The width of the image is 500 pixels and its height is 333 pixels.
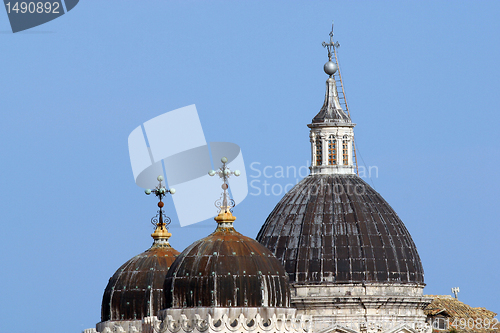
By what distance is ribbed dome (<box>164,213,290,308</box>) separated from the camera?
85.3 metres

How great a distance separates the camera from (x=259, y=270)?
86.1 m

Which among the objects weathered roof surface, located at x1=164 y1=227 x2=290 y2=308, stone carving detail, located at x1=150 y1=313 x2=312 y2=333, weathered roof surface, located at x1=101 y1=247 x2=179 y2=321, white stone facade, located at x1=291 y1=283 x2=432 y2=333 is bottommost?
stone carving detail, located at x1=150 y1=313 x2=312 y2=333

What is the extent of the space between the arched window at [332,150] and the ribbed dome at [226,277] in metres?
33.2

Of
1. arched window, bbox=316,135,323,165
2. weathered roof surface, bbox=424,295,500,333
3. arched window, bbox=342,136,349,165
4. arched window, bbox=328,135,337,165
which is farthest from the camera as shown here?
weathered roof surface, bbox=424,295,500,333

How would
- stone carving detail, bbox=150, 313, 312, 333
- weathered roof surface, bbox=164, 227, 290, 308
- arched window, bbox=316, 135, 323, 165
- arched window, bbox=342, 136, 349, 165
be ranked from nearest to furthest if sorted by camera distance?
stone carving detail, bbox=150, 313, 312, 333
weathered roof surface, bbox=164, 227, 290, 308
arched window, bbox=342, 136, 349, 165
arched window, bbox=316, 135, 323, 165

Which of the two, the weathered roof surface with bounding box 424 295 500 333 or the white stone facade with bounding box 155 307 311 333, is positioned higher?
the weathered roof surface with bounding box 424 295 500 333

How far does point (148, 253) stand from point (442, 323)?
52350 millimetres

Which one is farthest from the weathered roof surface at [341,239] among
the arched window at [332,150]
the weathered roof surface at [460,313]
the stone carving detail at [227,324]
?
the weathered roof surface at [460,313]

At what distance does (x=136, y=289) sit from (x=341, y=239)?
2045 centimetres

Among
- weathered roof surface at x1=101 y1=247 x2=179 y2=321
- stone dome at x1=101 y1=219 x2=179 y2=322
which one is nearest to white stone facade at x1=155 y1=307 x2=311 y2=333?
stone dome at x1=101 y1=219 x2=179 y2=322

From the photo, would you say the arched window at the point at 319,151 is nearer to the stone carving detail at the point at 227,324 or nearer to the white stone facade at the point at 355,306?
the white stone facade at the point at 355,306

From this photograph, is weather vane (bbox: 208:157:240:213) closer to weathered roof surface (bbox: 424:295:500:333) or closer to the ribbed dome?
the ribbed dome

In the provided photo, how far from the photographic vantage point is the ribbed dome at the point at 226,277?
280 ft

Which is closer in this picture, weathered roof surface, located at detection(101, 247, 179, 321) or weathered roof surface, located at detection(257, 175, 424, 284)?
weathered roof surface, located at detection(101, 247, 179, 321)
